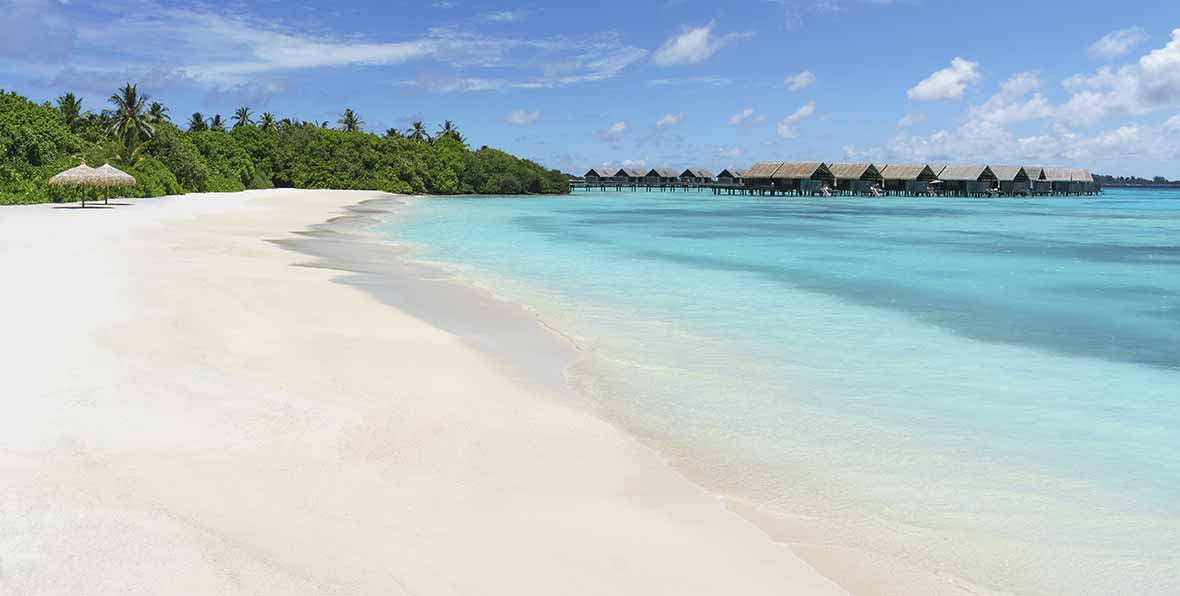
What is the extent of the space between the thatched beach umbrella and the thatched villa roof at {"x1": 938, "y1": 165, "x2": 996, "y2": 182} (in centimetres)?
9181

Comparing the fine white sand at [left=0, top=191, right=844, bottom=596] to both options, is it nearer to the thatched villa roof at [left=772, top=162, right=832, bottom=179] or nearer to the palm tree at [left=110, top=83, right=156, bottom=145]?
the palm tree at [left=110, top=83, right=156, bottom=145]

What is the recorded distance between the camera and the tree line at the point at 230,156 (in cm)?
3650

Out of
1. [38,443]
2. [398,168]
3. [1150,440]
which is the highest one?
[398,168]

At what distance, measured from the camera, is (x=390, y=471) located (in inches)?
204

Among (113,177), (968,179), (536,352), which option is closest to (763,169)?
(968,179)

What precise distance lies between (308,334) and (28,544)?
547cm

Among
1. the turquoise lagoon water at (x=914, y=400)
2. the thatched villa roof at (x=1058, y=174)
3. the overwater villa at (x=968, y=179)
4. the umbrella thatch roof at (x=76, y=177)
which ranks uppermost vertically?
the thatched villa roof at (x=1058, y=174)

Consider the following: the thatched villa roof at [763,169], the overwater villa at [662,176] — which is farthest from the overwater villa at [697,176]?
the thatched villa roof at [763,169]

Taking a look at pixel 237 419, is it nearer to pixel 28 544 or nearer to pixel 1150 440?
pixel 28 544

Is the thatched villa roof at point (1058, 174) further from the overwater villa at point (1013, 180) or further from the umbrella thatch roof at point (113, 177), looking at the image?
the umbrella thatch roof at point (113, 177)

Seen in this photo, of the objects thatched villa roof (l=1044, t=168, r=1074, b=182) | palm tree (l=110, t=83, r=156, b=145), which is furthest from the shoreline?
thatched villa roof (l=1044, t=168, r=1074, b=182)

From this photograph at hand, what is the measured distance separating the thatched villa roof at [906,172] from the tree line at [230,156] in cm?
4094

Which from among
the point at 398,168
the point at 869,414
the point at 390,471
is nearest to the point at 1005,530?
the point at 869,414

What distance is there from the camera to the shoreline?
4.29 metres
